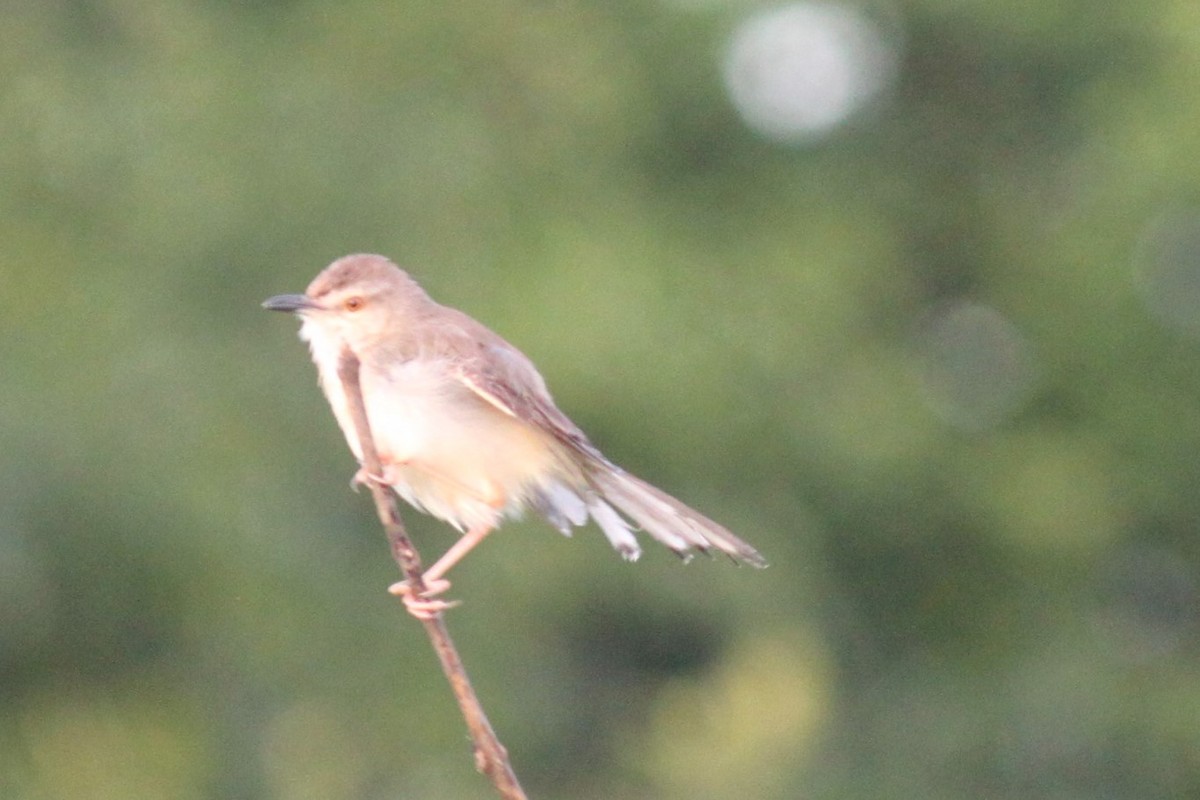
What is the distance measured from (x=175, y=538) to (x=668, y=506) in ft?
22.0

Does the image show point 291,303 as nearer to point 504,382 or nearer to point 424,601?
point 504,382

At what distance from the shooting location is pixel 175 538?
11.1m

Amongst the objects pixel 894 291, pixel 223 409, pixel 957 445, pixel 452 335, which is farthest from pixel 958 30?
pixel 452 335

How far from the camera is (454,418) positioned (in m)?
5.34

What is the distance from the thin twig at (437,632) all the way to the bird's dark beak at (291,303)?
1199 mm

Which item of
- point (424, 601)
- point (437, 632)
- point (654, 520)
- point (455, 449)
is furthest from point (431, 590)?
point (455, 449)

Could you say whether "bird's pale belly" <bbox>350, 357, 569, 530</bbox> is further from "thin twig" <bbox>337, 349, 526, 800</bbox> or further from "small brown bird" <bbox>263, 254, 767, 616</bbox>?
"thin twig" <bbox>337, 349, 526, 800</bbox>

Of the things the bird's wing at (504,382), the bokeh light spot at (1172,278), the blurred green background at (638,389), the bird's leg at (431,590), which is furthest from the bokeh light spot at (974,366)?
the bird's leg at (431,590)

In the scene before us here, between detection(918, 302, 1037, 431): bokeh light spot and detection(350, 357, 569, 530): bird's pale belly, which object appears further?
detection(918, 302, 1037, 431): bokeh light spot

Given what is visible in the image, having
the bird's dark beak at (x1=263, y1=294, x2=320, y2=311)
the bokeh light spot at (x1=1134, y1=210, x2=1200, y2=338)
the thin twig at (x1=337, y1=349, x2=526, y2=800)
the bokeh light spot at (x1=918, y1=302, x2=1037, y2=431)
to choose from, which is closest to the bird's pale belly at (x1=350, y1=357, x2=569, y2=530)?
the bird's dark beak at (x1=263, y1=294, x2=320, y2=311)

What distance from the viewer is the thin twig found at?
3.46 metres

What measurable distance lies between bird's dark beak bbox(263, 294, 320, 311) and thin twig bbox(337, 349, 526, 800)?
1199 mm

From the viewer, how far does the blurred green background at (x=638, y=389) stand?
11.2 m

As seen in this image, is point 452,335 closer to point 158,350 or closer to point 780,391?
point 158,350
